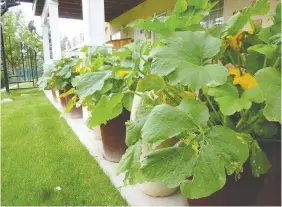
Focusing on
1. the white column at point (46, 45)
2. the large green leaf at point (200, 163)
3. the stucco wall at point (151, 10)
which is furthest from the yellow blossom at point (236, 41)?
the white column at point (46, 45)

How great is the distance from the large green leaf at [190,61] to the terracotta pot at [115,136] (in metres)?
1.00

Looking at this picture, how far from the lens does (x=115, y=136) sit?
5.94 ft

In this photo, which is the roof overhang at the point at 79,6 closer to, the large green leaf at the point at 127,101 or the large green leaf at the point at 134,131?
the large green leaf at the point at 127,101

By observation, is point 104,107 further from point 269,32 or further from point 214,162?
point 269,32

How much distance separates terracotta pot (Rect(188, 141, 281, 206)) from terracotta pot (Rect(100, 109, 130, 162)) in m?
0.85

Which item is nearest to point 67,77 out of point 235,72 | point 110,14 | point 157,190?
point 157,190

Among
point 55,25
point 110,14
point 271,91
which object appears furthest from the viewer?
point 110,14

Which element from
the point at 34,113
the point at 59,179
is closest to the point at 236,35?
the point at 59,179

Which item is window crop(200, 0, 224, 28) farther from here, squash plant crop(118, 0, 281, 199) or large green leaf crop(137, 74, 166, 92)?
large green leaf crop(137, 74, 166, 92)

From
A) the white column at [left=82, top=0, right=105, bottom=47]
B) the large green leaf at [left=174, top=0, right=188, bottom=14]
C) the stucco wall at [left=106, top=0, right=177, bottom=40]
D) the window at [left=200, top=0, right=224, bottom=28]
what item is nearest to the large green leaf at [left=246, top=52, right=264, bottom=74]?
the large green leaf at [left=174, top=0, right=188, bottom=14]

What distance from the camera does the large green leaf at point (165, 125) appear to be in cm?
70

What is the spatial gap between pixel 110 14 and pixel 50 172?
9350mm

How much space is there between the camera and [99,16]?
9.75 ft

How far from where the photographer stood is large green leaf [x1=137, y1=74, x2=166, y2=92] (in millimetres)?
894
